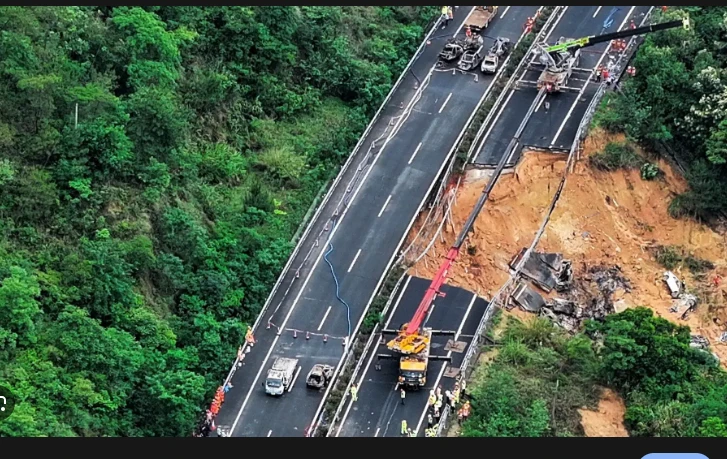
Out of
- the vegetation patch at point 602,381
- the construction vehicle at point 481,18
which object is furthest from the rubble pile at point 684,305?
the construction vehicle at point 481,18

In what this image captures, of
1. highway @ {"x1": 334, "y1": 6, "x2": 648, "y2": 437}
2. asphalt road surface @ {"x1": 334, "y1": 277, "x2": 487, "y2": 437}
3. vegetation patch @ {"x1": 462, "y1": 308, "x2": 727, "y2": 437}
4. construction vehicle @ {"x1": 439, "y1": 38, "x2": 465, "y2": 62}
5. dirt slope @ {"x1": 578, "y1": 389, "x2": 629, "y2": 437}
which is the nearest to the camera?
vegetation patch @ {"x1": 462, "y1": 308, "x2": 727, "y2": 437}

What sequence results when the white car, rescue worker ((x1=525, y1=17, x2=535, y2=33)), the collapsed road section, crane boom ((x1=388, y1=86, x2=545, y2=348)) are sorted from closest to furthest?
the collapsed road section < crane boom ((x1=388, y1=86, x2=545, y2=348)) < the white car < rescue worker ((x1=525, y1=17, x2=535, y2=33))

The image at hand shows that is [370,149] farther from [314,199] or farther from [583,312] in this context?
[583,312]

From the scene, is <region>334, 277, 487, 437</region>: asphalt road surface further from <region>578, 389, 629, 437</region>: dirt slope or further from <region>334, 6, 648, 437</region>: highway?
<region>578, 389, 629, 437</region>: dirt slope

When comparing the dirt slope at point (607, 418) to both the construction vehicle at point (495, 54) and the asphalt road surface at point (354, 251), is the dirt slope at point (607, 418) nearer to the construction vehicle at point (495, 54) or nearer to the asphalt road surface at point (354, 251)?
the asphalt road surface at point (354, 251)

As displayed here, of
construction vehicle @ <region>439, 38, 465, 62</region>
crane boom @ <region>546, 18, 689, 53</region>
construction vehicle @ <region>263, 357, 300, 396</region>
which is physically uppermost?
crane boom @ <region>546, 18, 689, 53</region>

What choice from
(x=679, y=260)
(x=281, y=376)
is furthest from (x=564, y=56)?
(x=281, y=376)

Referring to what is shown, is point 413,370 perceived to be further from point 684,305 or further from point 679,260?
point 679,260

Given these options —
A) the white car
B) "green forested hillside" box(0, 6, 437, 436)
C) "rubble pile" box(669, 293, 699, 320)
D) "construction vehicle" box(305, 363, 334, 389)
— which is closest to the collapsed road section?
"construction vehicle" box(305, 363, 334, 389)
